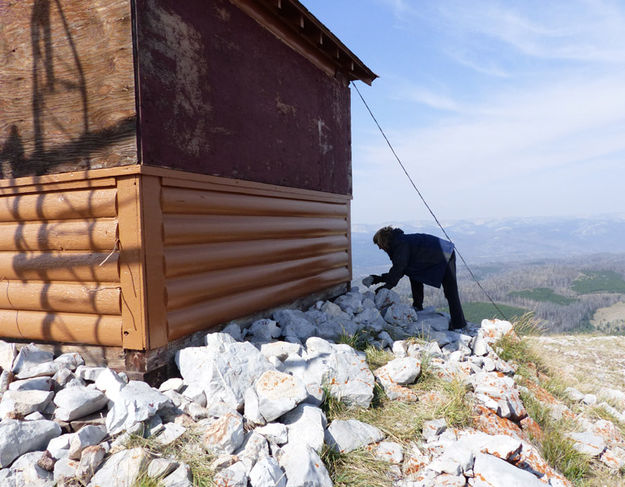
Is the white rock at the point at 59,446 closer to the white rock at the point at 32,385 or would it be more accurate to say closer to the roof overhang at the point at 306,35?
the white rock at the point at 32,385

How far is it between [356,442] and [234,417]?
97cm

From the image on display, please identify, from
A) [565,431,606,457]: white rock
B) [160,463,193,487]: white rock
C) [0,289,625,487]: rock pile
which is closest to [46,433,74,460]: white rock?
[0,289,625,487]: rock pile

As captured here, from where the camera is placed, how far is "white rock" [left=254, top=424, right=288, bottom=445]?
2.92 meters

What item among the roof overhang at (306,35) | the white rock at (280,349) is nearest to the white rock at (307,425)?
the white rock at (280,349)

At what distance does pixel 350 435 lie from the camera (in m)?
3.13

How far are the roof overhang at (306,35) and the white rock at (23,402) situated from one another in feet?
14.5

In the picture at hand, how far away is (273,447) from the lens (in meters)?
2.87

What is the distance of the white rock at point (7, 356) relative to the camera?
3.51m

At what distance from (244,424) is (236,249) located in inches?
84.6

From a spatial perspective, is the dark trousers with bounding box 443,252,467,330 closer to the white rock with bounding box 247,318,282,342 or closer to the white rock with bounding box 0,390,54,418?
the white rock with bounding box 247,318,282,342

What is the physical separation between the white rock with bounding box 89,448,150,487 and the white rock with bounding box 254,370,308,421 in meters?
0.87

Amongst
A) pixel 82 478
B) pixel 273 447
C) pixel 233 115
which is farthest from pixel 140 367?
pixel 233 115

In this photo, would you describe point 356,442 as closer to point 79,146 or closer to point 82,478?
point 82,478

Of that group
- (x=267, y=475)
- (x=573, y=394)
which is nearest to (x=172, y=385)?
(x=267, y=475)
